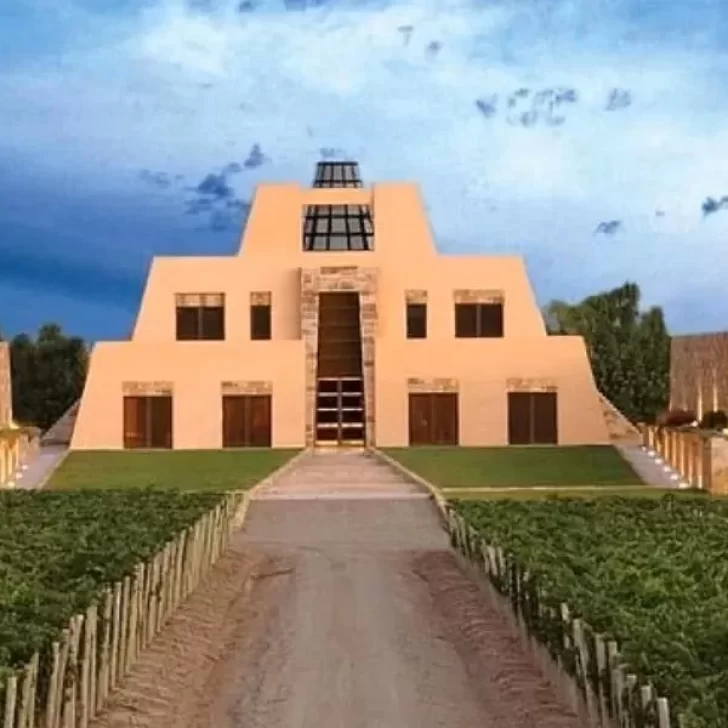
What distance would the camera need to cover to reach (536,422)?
4800 centimetres

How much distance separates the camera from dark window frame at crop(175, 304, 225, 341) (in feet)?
169

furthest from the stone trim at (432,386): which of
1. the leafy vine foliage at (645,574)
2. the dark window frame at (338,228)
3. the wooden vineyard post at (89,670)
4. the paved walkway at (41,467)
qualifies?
the wooden vineyard post at (89,670)

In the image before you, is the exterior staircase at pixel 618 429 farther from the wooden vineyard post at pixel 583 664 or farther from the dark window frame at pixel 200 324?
the wooden vineyard post at pixel 583 664

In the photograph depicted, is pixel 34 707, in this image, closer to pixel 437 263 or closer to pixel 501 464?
pixel 501 464

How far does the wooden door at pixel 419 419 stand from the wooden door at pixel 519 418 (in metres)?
2.27

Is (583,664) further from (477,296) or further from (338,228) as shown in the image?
(338,228)

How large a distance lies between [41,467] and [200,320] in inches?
417

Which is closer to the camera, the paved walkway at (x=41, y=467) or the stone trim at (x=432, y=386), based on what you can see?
the paved walkway at (x=41, y=467)

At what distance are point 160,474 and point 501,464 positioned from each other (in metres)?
7.93

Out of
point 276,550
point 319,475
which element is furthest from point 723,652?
point 319,475

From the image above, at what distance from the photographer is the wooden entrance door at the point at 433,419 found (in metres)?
48.1

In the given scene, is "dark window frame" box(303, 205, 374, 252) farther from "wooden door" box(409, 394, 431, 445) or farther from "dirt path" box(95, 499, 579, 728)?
"dirt path" box(95, 499, 579, 728)

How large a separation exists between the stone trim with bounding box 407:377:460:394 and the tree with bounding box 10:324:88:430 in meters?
20.1

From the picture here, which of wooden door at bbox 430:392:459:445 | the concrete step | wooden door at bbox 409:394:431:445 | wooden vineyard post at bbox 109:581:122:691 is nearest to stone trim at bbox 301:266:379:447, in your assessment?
wooden door at bbox 409:394:431:445
